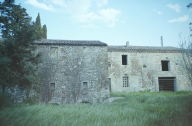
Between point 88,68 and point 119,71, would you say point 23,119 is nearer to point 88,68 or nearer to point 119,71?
point 88,68

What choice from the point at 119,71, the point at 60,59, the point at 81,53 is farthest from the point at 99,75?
the point at 119,71

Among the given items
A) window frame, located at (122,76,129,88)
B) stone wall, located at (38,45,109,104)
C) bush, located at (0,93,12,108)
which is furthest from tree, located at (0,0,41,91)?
window frame, located at (122,76,129,88)

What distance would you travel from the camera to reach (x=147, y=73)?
54.1ft

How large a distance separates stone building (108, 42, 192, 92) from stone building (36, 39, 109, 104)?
4.34 metres

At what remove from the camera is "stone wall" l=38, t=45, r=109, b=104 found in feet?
36.1

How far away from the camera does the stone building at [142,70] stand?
629 inches

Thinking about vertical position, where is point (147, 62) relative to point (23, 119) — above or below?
above

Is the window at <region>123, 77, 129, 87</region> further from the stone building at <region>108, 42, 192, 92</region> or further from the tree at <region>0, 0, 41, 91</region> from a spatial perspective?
the tree at <region>0, 0, 41, 91</region>

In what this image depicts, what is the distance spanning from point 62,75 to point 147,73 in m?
10.5

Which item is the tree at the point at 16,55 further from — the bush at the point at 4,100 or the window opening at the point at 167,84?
the window opening at the point at 167,84

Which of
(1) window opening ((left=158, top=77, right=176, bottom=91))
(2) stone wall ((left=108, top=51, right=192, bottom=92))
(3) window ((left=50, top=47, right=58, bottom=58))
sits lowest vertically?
Answer: (1) window opening ((left=158, top=77, right=176, bottom=91))

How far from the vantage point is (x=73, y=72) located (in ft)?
37.7

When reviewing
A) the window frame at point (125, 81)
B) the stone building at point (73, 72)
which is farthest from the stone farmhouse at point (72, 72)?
the window frame at point (125, 81)

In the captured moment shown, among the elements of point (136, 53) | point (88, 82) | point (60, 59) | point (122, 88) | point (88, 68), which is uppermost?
point (136, 53)
